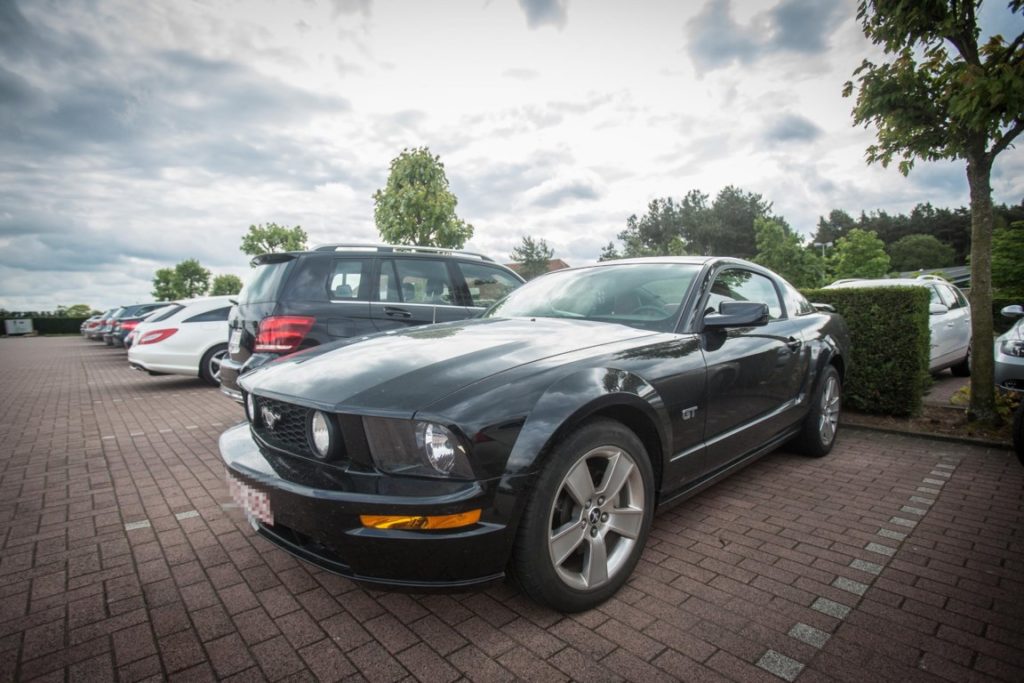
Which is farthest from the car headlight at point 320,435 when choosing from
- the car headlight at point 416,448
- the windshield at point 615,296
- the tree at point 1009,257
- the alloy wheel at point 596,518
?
the tree at point 1009,257

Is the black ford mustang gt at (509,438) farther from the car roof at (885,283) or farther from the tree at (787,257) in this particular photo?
the tree at (787,257)

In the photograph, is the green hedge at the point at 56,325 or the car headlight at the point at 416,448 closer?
the car headlight at the point at 416,448

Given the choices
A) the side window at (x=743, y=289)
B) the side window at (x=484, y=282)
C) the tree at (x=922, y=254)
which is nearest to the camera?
the side window at (x=743, y=289)

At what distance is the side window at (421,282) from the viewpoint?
5.22 metres

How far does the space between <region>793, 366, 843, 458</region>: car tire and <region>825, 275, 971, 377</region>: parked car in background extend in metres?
3.16

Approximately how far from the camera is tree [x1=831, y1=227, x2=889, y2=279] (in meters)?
34.7

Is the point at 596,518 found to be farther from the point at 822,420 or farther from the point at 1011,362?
the point at 1011,362

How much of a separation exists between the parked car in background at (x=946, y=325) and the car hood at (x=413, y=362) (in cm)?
598

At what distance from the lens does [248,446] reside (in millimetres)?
2318

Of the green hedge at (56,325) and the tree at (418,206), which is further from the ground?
the tree at (418,206)

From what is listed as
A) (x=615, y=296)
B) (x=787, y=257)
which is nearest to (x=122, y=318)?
(x=615, y=296)

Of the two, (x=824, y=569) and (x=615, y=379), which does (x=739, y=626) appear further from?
(x=615, y=379)

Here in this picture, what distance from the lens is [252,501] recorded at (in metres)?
2.08

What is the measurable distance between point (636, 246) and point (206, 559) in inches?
2124
